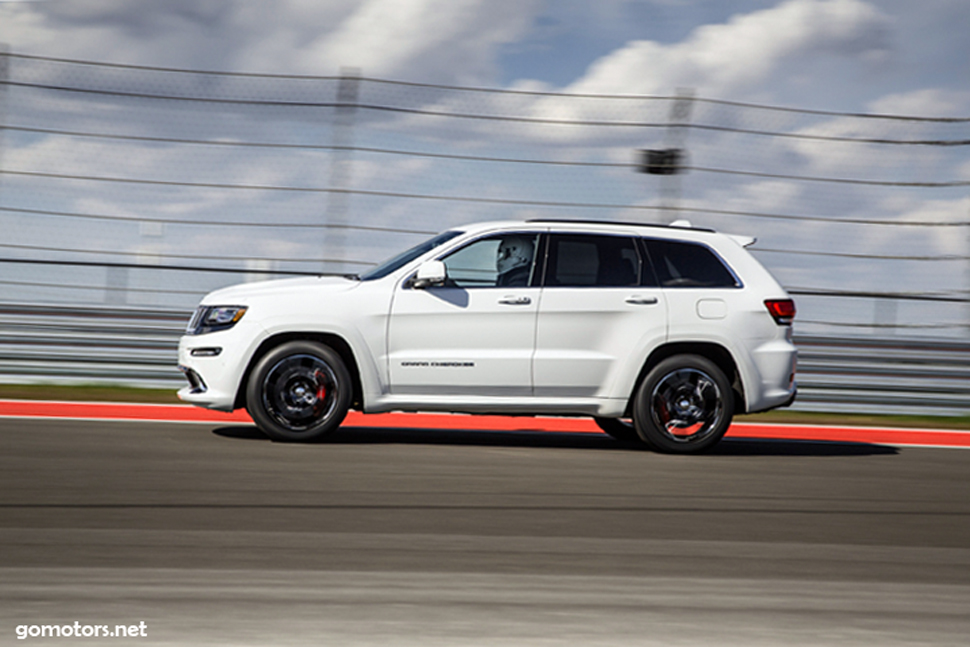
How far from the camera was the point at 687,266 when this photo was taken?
868 cm

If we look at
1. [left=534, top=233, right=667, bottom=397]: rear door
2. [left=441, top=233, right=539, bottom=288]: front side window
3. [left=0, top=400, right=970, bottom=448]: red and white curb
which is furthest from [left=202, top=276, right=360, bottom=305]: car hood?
[left=0, top=400, right=970, bottom=448]: red and white curb

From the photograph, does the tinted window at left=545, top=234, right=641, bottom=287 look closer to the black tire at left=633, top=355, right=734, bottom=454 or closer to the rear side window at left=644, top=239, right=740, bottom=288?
the rear side window at left=644, top=239, right=740, bottom=288

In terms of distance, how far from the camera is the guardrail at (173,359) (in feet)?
36.2

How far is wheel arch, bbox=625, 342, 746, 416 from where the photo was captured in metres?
8.51

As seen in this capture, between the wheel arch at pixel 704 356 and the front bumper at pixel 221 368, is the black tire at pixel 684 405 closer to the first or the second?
the wheel arch at pixel 704 356

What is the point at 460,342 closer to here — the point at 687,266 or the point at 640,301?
the point at 640,301

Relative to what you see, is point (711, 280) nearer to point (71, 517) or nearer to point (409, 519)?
point (409, 519)

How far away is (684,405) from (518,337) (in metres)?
1.37

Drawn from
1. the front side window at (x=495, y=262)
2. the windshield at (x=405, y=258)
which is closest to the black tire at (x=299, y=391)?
the windshield at (x=405, y=258)

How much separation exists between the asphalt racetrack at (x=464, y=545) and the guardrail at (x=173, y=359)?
2.66 metres

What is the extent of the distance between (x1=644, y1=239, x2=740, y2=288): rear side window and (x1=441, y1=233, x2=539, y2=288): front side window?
0.95 metres

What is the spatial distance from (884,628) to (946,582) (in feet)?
3.08

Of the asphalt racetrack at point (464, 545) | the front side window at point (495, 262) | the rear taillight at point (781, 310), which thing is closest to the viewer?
the asphalt racetrack at point (464, 545)

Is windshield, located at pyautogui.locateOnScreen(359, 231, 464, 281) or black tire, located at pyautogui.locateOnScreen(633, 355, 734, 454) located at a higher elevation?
windshield, located at pyautogui.locateOnScreen(359, 231, 464, 281)
